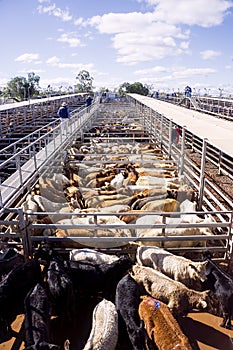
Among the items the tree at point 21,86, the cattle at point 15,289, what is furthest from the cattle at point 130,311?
the tree at point 21,86

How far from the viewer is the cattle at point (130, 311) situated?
405cm

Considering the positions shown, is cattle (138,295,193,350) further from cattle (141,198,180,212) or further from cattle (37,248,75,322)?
cattle (141,198,180,212)

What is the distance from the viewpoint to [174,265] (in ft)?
17.6

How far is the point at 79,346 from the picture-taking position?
4.31 meters

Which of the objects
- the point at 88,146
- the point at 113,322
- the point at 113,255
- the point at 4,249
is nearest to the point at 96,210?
the point at 113,255

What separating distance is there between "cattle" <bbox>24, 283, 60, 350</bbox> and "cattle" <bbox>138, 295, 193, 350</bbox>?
1226 millimetres

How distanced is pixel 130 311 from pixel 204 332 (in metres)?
1.08

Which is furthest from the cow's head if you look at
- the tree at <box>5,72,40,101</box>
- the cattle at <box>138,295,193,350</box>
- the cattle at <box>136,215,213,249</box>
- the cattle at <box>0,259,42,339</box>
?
the tree at <box>5,72,40,101</box>

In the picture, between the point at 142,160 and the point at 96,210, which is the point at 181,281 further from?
the point at 142,160

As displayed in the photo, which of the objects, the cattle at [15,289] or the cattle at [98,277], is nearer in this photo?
the cattle at [15,289]

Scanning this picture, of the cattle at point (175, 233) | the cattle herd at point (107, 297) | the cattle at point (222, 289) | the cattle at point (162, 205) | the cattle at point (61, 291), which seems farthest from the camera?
the cattle at point (162, 205)

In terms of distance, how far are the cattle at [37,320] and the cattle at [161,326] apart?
1.23 m

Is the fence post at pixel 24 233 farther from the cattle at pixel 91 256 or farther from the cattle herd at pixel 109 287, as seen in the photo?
the cattle at pixel 91 256

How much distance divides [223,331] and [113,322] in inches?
61.5
